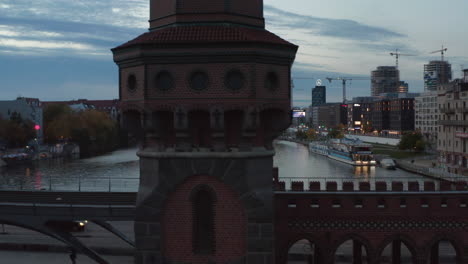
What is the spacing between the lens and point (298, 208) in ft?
56.9

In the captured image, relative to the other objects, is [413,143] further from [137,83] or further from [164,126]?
[137,83]

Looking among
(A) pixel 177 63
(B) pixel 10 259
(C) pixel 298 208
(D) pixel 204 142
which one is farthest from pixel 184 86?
(B) pixel 10 259

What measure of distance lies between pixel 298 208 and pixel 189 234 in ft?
15.9

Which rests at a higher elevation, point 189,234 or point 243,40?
point 243,40

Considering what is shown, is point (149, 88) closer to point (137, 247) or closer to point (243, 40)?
point (243, 40)

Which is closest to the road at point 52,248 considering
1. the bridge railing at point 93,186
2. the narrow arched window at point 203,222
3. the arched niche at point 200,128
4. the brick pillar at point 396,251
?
the bridge railing at point 93,186

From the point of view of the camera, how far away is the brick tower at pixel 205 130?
1348cm

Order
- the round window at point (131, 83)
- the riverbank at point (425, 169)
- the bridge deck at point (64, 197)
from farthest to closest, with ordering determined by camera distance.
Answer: the riverbank at point (425, 169)
the bridge deck at point (64, 197)
the round window at point (131, 83)

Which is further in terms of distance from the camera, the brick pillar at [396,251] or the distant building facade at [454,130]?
the distant building facade at [454,130]

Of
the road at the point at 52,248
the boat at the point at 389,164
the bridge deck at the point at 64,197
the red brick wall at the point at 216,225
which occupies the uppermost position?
the red brick wall at the point at 216,225

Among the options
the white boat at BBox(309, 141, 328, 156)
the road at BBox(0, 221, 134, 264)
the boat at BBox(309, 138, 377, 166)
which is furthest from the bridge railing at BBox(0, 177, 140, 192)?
the white boat at BBox(309, 141, 328, 156)

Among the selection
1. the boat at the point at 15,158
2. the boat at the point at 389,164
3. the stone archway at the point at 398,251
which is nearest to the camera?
the stone archway at the point at 398,251

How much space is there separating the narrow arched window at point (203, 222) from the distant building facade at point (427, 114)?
547 ft

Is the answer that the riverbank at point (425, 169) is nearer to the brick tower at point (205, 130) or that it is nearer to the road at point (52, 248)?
the road at point (52, 248)
